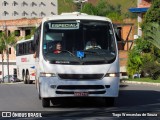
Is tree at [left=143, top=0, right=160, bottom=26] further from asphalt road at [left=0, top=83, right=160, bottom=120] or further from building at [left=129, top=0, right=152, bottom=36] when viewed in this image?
asphalt road at [left=0, top=83, right=160, bottom=120]

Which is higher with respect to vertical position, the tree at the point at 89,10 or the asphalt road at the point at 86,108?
the asphalt road at the point at 86,108

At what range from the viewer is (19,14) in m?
139

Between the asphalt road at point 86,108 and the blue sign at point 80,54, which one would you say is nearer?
the asphalt road at point 86,108

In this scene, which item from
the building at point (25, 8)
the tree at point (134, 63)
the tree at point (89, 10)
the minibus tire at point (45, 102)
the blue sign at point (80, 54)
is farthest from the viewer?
the building at point (25, 8)

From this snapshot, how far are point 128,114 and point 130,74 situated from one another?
98.3ft

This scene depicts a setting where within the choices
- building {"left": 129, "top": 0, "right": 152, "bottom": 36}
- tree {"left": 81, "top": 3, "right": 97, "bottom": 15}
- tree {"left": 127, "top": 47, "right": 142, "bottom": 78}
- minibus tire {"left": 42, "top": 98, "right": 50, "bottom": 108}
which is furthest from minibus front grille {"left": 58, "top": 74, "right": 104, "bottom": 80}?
tree {"left": 81, "top": 3, "right": 97, "bottom": 15}

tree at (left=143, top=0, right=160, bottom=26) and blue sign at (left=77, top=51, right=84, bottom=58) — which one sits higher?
blue sign at (left=77, top=51, right=84, bottom=58)

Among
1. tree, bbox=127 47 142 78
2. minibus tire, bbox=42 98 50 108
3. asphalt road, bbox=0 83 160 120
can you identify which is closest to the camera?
asphalt road, bbox=0 83 160 120

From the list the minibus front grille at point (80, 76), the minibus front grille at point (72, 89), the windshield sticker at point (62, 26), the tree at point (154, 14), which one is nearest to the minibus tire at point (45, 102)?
the minibus front grille at point (72, 89)

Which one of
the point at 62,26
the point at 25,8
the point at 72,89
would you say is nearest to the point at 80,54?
the point at 72,89

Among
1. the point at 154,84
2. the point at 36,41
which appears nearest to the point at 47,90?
the point at 36,41

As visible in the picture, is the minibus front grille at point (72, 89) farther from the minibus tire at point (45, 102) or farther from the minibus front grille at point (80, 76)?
the minibus tire at point (45, 102)

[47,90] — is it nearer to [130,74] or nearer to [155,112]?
[155,112]

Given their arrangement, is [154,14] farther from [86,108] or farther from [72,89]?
[72,89]
